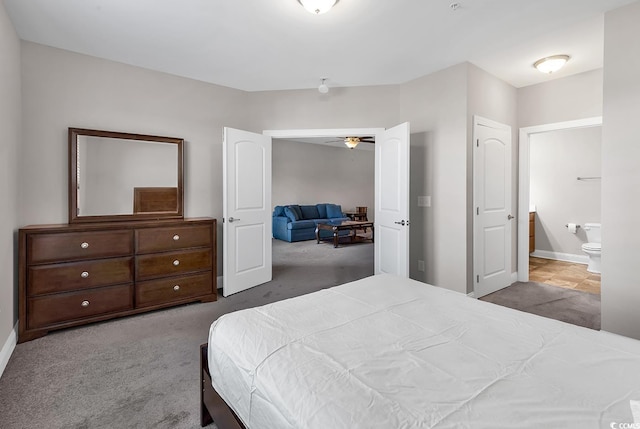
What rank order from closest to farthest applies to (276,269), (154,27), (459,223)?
(154,27) → (459,223) → (276,269)

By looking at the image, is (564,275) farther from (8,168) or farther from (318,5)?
(8,168)

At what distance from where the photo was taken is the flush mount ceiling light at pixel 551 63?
10.6ft

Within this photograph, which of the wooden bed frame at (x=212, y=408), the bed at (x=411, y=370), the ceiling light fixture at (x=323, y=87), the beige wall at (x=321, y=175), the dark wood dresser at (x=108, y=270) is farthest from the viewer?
the beige wall at (x=321, y=175)

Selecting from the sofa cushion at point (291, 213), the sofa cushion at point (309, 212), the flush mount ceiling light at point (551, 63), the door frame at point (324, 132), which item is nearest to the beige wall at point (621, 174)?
the flush mount ceiling light at point (551, 63)

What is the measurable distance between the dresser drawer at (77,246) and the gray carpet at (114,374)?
2.10 feet

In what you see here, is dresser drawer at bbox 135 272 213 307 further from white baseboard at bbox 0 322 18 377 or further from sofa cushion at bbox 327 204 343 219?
sofa cushion at bbox 327 204 343 219

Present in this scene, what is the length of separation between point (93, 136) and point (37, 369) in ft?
6.82

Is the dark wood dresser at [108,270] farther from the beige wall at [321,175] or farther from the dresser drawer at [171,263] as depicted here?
the beige wall at [321,175]

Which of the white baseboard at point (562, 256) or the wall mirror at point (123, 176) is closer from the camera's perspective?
the wall mirror at point (123, 176)

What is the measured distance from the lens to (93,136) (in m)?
3.09

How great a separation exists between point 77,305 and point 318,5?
3.12 metres

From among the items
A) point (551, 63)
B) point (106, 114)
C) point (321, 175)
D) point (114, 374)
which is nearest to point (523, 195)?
point (551, 63)

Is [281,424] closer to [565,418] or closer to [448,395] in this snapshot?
[448,395]

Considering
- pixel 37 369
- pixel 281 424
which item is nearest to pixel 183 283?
pixel 37 369
